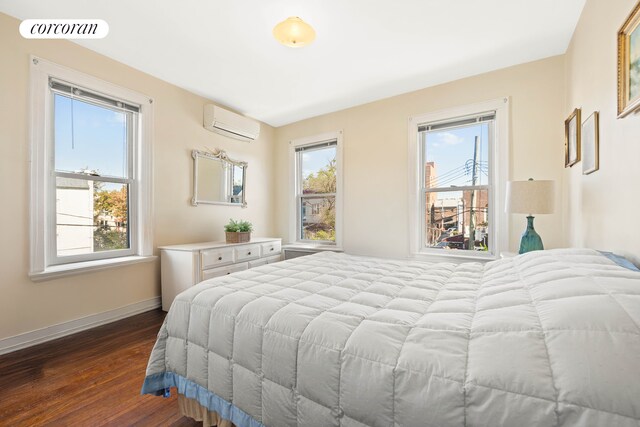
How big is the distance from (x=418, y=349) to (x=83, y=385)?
83.0 inches

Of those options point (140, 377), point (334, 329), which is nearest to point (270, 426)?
point (334, 329)

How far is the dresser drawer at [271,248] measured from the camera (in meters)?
3.82

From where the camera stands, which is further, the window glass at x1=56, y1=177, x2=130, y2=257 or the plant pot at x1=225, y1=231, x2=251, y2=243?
the plant pot at x1=225, y1=231, x2=251, y2=243

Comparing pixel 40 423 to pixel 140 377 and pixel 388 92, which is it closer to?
pixel 140 377

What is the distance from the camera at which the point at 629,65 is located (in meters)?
1.35

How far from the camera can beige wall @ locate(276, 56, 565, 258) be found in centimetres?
273

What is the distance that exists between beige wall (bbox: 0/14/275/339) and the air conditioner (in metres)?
0.09

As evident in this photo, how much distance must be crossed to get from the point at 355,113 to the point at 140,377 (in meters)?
3.64

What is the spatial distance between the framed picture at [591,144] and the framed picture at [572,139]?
0.15 m

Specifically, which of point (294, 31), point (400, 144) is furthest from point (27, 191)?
point (400, 144)

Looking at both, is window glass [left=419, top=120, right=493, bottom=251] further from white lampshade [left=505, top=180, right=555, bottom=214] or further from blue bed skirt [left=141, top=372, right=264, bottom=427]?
blue bed skirt [left=141, top=372, right=264, bottom=427]

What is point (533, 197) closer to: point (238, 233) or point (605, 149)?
point (605, 149)

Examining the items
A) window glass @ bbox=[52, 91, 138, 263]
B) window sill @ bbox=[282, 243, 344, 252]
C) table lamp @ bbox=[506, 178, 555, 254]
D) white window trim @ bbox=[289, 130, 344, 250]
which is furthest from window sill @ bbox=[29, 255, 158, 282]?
table lamp @ bbox=[506, 178, 555, 254]

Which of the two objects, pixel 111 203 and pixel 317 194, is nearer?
pixel 111 203
